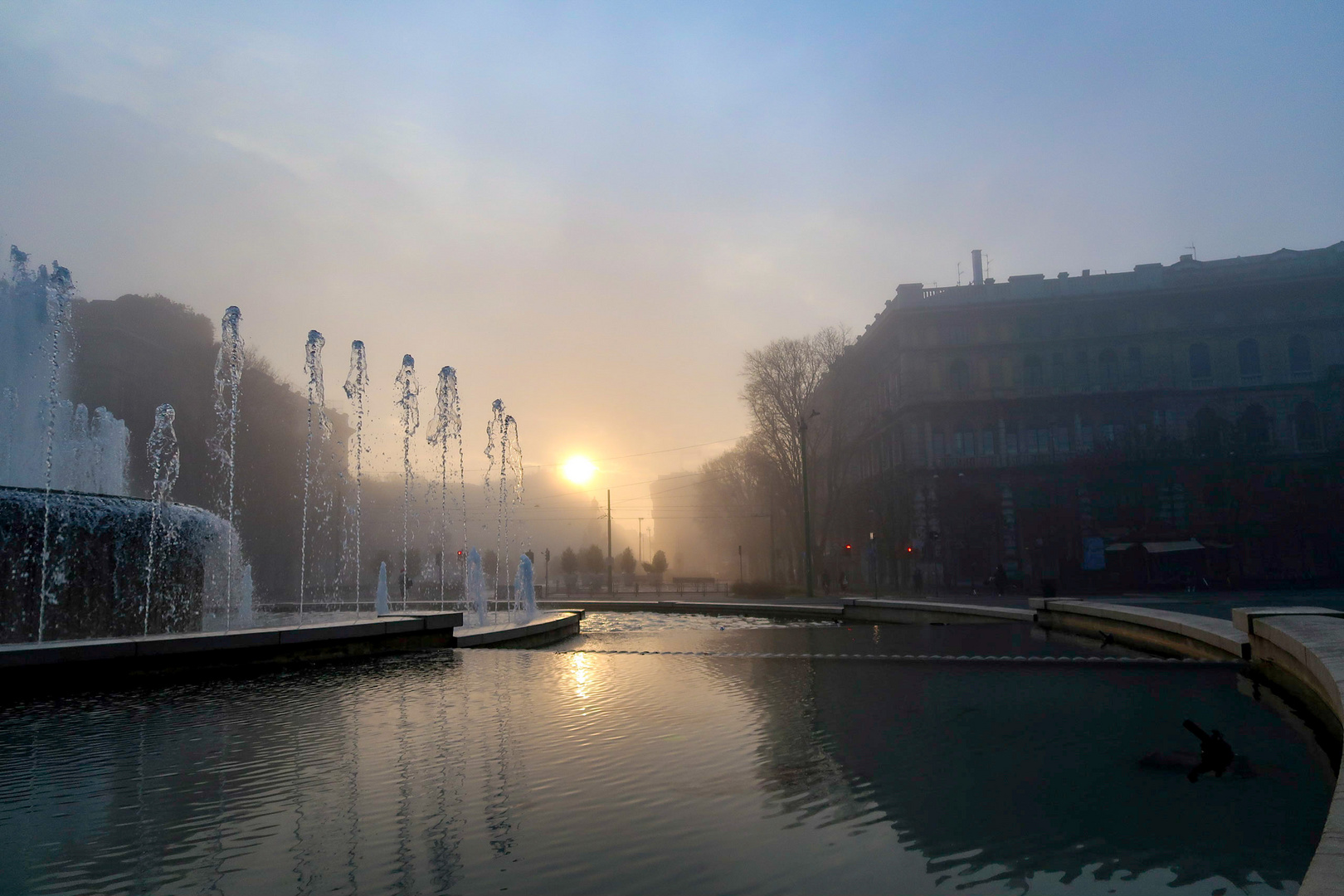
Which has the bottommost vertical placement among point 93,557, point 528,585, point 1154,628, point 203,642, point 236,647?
point 1154,628

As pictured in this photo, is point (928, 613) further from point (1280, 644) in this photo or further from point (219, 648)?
point (219, 648)

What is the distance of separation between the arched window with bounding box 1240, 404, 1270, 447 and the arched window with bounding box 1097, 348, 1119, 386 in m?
6.93

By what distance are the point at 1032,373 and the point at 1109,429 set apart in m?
5.29

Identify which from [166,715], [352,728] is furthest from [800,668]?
[166,715]

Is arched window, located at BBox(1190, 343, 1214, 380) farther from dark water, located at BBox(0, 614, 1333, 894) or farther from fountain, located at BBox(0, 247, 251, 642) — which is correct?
fountain, located at BBox(0, 247, 251, 642)

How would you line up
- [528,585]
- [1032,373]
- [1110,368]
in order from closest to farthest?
[528,585] → [1110,368] → [1032,373]

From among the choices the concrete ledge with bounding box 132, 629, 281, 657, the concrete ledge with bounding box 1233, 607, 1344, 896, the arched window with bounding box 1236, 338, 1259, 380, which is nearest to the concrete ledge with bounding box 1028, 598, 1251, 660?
the concrete ledge with bounding box 1233, 607, 1344, 896

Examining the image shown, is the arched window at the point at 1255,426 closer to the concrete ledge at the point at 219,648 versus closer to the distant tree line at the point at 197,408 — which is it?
the concrete ledge at the point at 219,648

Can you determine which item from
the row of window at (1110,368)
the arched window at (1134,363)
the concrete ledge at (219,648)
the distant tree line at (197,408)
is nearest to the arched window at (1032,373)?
the row of window at (1110,368)

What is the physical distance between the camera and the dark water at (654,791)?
4141 millimetres

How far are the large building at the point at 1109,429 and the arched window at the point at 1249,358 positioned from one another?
9 cm

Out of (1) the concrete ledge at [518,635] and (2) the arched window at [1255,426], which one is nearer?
(1) the concrete ledge at [518,635]

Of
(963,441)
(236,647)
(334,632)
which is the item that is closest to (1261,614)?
(334,632)

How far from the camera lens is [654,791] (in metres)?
5.54
